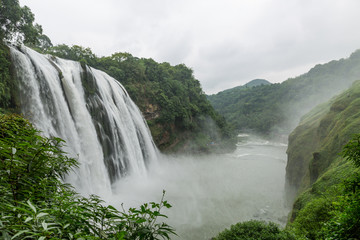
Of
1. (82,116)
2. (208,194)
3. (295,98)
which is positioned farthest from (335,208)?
(295,98)

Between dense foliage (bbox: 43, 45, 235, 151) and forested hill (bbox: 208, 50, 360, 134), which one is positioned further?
forested hill (bbox: 208, 50, 360, 134)

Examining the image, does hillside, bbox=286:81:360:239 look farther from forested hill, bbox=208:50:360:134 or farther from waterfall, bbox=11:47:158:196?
forested hill, bbox=208:50:360:134

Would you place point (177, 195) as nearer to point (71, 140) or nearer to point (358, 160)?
point (71, 140)

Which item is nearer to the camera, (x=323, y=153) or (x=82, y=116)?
(x=323, y=153)

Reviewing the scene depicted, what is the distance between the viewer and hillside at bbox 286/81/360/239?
198 inches

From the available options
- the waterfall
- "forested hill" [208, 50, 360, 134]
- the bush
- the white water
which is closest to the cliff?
the bush

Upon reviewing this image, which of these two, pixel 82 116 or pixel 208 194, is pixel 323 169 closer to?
pixel 208 194

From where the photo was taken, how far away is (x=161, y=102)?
85.6 ft

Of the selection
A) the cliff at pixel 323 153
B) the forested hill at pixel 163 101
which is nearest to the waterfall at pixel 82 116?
the forested hill at pixel 163 101

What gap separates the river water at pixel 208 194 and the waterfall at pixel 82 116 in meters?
1.63

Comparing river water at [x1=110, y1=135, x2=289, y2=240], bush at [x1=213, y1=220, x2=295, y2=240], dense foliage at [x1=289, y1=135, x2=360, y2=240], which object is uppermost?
dense foliage at [x1=289, y1=135, x2=360, y2=240]

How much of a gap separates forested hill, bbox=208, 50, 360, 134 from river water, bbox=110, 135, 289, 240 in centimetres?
3966

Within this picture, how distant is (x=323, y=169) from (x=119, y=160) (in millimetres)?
12067

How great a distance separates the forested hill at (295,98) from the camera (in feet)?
187
